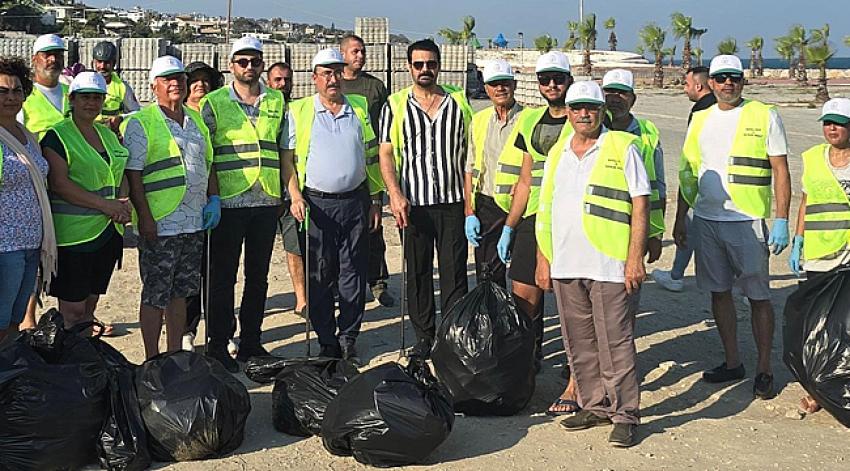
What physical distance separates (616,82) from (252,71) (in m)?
2.19

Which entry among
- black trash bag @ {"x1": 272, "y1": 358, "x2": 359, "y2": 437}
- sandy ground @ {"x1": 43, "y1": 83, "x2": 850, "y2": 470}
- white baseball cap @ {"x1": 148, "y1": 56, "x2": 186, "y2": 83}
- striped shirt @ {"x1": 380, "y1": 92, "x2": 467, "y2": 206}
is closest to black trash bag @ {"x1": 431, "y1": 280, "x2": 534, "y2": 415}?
sandy ground @ {"x1": 43, "y1": 83, "x2": 850, "y2": 470}

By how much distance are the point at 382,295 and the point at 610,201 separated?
3480 mm

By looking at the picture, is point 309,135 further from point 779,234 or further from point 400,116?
point 779,234

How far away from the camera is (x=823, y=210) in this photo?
553 centimetres

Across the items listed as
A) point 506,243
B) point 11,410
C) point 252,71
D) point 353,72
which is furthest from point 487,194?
point 11,410

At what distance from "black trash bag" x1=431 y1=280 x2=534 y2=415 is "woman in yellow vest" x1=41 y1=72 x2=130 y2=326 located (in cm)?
191

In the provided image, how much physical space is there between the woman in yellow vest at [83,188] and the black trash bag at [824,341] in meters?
3.73

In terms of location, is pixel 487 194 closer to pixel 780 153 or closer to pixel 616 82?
pixel 616 82

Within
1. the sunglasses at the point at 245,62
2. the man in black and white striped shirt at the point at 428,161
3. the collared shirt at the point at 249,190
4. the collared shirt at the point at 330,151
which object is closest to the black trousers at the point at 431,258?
the man in black and white striped shirt at the point at 428,161

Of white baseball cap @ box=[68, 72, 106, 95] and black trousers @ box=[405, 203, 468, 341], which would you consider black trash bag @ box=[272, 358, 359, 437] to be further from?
white baseball cap @ box=[68, 72, 106, 95]

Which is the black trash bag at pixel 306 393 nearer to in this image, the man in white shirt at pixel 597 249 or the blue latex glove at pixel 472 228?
the man in white shirt at pixel 597 249

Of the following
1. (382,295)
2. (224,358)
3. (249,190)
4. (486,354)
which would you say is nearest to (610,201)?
(486,354)

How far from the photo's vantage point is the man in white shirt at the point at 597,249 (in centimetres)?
477

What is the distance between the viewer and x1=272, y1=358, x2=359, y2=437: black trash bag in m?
4.93
